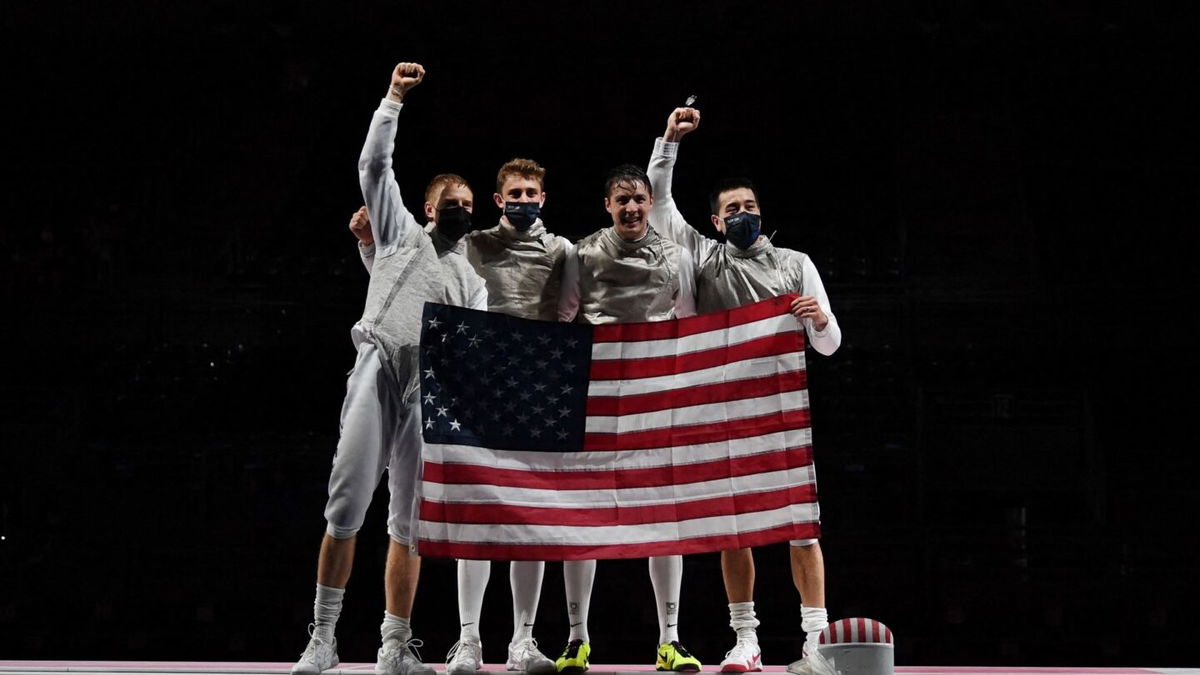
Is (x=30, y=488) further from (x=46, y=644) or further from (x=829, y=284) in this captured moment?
(x=829, y=284)

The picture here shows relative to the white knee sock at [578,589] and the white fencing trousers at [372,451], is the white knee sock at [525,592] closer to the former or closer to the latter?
the white knee sock at [578,589]

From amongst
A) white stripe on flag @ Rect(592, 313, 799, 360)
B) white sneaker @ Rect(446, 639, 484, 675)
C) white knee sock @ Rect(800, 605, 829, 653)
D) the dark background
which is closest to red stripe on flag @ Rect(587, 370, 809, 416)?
white stripe on flag @ Rect(592, 313, 799, 360)

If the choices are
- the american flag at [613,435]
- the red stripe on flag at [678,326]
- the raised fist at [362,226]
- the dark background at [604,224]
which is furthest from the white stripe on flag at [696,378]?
the dark background at [604,224]

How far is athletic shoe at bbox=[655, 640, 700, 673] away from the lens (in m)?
3.92

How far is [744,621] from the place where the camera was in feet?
13.3

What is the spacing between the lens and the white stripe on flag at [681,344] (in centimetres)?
409

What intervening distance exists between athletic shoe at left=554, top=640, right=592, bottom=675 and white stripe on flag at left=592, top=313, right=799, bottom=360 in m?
1.03

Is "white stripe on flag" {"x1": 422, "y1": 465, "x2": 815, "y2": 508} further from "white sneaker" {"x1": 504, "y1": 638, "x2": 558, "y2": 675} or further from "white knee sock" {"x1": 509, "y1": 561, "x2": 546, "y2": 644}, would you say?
"white sneaker" {"x1": 504, "y1": 638, "x2": 558, "y2": 675}

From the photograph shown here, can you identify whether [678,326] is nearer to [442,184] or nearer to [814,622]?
[442,184]

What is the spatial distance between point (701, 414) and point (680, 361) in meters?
0.21

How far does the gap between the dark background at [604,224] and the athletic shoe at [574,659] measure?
7.73 feet

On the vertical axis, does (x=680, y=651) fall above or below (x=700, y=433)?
below

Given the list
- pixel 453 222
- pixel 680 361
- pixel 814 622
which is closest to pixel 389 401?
pixel 453 222

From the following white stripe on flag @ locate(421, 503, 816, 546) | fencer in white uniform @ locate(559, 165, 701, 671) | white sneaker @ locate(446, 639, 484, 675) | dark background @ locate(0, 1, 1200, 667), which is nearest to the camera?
white sneaker @ locate(446, 639, 484, 675)
